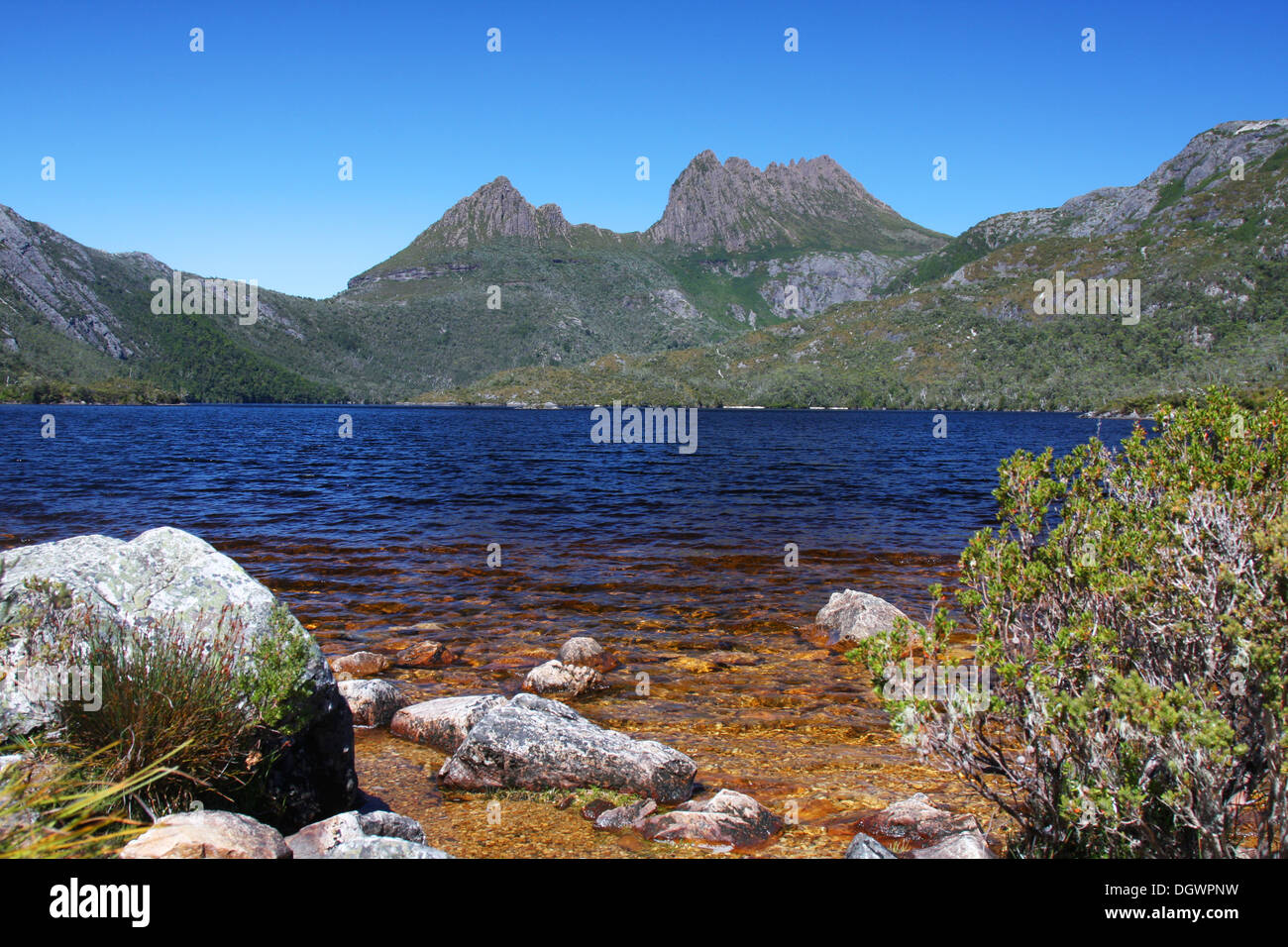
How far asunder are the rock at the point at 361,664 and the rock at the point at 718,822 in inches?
294

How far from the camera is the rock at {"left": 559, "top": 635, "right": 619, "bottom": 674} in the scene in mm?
13555

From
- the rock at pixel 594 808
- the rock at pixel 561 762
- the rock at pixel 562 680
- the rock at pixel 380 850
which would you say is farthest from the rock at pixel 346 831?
the rock at pixel 562 680

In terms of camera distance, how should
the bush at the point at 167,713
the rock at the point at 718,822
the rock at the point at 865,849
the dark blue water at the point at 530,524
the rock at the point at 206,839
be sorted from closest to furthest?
the rock at the point at 206,839 → the bush at the point at 167,713 → the rock at the point at 865,849 → the rock at the point at 718,822 → the dark blue water at the point at 530,524

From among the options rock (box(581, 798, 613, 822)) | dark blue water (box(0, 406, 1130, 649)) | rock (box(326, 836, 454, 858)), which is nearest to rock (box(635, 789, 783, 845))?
rock (box(581, 798, 613, 822))

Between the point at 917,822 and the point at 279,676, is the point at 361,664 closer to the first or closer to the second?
the point at 279,676

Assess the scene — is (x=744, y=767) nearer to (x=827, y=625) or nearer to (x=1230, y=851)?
(x=1230, y=851)

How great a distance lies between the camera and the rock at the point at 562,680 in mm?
12172

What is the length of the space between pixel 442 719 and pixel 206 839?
5300 mm

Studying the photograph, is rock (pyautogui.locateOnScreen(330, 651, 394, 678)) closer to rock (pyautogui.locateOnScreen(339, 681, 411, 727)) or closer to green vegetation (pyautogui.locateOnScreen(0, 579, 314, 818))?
rock (pyautogui.locateOnScreen(339, 681, 411, 727))

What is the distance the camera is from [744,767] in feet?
31.4

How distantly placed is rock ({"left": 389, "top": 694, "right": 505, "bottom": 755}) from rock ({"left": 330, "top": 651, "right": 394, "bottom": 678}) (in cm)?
275

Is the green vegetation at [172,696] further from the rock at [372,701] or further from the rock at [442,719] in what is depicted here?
the rock at [372,701]
